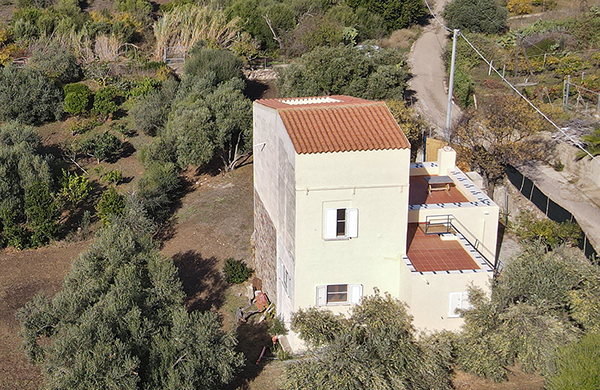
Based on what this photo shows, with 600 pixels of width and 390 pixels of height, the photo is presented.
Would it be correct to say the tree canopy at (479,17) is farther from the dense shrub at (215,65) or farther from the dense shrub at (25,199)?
the dense shrub at (25,199)

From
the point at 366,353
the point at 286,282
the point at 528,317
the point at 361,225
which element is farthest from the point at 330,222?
the point at 528,317

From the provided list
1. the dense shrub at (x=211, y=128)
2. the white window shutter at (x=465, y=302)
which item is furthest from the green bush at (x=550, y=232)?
the dense shrub at (x=211, y=128)

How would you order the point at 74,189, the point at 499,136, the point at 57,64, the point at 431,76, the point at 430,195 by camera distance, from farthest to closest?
the point at 431,76
the point at 57,64
the point at 74,189
the point at 499,136
the point at 430,195

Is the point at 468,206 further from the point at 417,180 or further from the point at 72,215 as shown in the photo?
the point at 72,215

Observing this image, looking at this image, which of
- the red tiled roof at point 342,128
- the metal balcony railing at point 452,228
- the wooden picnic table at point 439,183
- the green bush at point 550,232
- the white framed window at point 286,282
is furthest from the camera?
the green bush at point 550,232

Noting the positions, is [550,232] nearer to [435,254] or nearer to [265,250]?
[435,254]

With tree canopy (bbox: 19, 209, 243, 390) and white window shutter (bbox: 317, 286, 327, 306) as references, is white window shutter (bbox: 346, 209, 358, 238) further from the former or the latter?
tree canopy (bbox: 19, 209, 243, 390)

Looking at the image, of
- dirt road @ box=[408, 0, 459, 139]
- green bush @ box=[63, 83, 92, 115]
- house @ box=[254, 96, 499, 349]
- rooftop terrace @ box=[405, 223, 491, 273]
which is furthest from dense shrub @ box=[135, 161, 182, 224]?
dirt road @ box=[408, 0, 459, 139]
